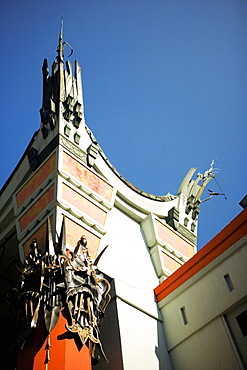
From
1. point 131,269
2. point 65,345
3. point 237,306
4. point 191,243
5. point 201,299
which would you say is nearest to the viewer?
point 65,345

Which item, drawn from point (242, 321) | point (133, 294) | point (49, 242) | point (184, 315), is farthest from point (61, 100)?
point (242, 321)

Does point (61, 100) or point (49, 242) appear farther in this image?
point (61, 100)

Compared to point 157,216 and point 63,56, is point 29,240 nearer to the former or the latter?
point 157,216

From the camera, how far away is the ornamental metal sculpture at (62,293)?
8180 mm

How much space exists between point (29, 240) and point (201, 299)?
3960mm

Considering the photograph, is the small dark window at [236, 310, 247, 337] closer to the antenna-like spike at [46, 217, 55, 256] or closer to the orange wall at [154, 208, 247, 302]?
the orange wall at [154, 208, 247, 302]

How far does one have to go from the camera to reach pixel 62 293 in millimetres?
8469

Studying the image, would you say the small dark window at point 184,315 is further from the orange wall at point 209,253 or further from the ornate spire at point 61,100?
the ornate spire at point 61,100

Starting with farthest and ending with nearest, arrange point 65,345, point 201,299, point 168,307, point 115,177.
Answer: point 115,177 < point 168,307 < point 201,299 < point 65,345

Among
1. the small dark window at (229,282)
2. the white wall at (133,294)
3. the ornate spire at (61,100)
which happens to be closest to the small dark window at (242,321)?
the small dark window at (229,282)

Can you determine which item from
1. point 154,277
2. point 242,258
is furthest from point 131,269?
point 242,258

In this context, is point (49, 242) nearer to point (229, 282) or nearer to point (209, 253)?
point (209, 253)

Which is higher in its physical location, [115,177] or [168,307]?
[115,177]

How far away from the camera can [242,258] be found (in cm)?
955
